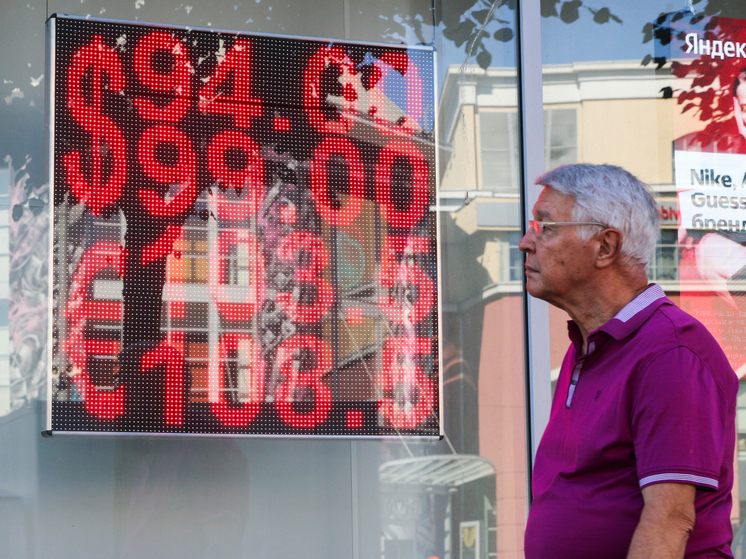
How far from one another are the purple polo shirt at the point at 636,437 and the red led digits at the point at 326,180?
180cm

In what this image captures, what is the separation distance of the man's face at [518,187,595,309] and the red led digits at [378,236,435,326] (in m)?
1.54

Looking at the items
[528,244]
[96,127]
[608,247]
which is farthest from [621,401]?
[96,127]

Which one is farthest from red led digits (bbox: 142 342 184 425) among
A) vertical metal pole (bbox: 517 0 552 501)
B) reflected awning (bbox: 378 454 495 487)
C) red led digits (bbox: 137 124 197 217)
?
vertical metal pole (bbox: 517 0 552 501)

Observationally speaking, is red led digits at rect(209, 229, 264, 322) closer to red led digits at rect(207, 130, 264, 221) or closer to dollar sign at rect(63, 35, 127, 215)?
red led digits at rect(207, 130, 264, 221)

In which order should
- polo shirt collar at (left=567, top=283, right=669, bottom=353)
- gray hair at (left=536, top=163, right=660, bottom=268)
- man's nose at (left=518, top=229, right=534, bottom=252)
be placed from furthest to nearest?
man's nose at (left=518, top=229, right=534, bottom=252), gray hair at (left=536, top=163, right=660, bottom=268), polo shirt collar at (left=567, top=283, right=669, bottom=353)

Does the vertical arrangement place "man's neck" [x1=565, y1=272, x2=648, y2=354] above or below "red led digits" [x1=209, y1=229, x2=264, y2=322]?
below

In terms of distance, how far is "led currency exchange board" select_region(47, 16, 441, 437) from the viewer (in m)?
3.12

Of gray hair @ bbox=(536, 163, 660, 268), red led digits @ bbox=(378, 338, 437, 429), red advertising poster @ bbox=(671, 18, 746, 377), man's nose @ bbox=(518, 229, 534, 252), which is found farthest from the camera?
red advertising poster @ bbox=(671, 18, 746, 377)

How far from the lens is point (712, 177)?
4184 mm

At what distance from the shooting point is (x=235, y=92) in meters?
3.34

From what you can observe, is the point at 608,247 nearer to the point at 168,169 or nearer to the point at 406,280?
the point at 406,280

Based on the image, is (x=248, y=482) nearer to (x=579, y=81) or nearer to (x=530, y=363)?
(x=530, y=363)

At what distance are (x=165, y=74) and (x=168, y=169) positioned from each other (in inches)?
14.6

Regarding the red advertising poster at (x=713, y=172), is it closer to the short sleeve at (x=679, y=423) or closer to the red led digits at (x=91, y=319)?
the red led digits at (x=91, y=319)
